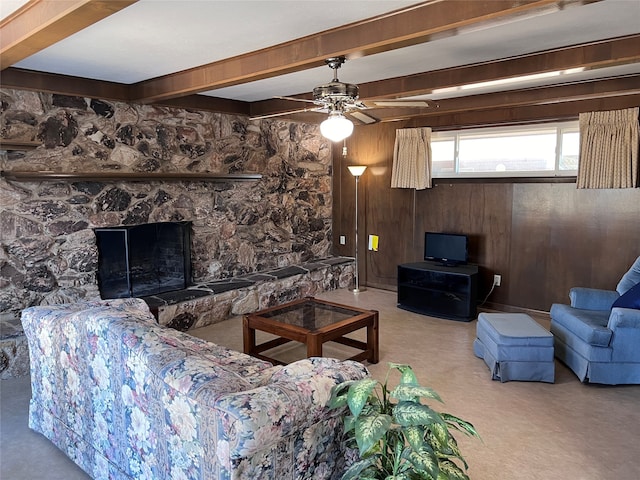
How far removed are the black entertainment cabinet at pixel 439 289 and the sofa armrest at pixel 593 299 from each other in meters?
1.12

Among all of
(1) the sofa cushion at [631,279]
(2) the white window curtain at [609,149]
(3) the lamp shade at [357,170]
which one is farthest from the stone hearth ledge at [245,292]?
(1) the sofa cushion at [631,279]

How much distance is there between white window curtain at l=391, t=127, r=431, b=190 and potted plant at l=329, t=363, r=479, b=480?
4138mm

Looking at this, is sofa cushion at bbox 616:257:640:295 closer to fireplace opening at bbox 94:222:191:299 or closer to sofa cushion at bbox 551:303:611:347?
sofa cushion at bbox 551:303:611:347

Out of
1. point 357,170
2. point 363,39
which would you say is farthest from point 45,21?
point 357,170

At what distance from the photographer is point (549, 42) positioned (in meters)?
3.10

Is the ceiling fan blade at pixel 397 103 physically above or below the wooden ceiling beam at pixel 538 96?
below

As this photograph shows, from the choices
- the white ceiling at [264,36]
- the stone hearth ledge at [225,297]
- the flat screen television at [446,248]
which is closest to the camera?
the white ceiling at [264,36]

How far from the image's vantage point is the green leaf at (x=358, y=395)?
5.32ft

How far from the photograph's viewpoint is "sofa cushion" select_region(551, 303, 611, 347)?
3.35m

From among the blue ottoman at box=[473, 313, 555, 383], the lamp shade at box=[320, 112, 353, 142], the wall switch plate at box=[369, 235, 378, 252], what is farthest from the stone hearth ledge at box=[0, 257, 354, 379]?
the blue ottoman at box=[473, 313, 555, 383]

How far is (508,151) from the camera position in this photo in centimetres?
515

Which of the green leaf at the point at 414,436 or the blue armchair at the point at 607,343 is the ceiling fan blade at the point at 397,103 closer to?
the blue armchair at the point at 607,343

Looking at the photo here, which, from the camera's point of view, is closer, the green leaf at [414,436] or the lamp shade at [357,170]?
the green leaf at [414,436]

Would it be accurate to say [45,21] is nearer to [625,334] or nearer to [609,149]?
[625,334]
